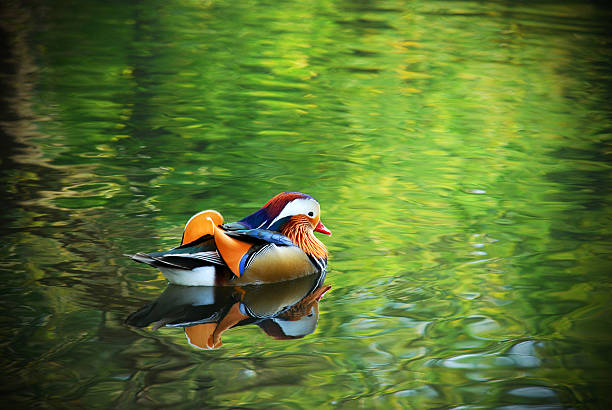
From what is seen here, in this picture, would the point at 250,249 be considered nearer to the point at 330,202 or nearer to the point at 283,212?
the point at 283,212

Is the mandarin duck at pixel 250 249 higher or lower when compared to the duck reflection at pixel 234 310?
higher

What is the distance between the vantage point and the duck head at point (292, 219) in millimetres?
6406

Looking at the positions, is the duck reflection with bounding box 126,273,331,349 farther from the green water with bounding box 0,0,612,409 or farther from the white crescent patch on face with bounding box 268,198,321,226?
the white crescent patch on face with bounding box 268,198,321,226

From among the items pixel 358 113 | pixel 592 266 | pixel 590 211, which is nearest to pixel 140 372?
pixel 592 266

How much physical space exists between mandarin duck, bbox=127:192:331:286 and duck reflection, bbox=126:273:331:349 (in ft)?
0.25

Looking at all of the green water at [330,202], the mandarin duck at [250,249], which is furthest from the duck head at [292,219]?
the green water at [330,202]

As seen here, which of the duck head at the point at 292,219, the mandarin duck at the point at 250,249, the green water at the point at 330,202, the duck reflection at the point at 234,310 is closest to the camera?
the green water at the point at 330,202

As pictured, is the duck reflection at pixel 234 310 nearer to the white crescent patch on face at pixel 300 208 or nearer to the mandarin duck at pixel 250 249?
the mandarin duck at pixel 250 249

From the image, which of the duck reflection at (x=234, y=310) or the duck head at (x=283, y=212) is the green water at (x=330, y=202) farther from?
the duck head at (x=283, y=212)

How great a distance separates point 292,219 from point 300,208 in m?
0.10

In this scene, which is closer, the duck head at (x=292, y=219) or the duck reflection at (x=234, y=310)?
the duck reflection at (x=234, y=310)

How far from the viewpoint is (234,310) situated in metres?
5.71

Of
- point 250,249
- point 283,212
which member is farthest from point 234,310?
point 283,212

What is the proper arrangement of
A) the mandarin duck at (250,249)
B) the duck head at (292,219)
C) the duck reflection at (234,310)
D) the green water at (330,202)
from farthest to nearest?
the duck head at (292,219) → the mandarin duck at (250,249) → the duck reflection at (234,310) → the green water at (330,202)
